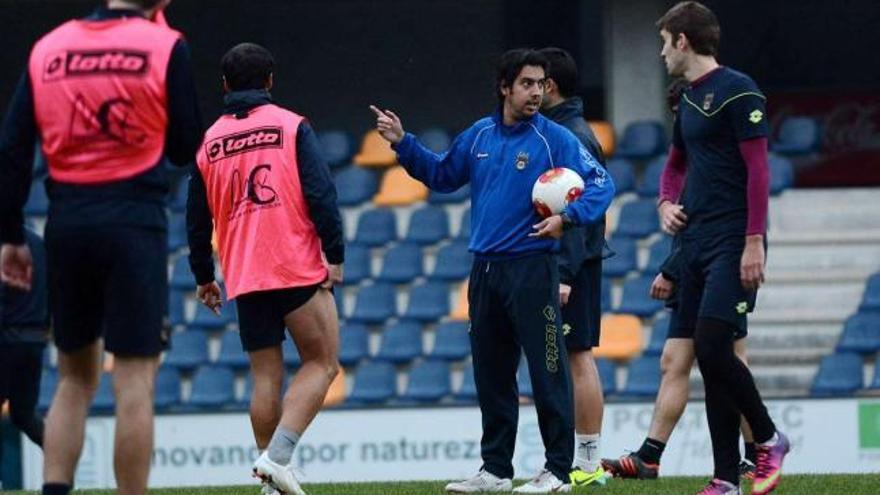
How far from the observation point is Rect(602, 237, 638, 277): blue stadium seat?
53.2ft

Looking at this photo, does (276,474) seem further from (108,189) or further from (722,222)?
(722,222)

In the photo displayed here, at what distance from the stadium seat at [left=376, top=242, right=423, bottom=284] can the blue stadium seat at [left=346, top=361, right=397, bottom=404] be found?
3.67 ft

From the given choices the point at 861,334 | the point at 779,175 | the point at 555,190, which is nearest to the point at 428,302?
the point at 779,175

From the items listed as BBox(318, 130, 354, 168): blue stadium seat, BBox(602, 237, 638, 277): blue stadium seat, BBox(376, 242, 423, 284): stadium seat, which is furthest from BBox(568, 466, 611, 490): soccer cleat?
BBox(318, 130, 354, 168): blue stadium seat

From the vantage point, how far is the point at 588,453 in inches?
358

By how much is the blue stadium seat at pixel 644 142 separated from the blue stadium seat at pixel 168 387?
4.15 metres

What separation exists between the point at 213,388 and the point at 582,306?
688 cm

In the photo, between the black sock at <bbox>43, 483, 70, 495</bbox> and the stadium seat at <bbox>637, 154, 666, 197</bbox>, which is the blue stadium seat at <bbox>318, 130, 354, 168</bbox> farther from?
the black sock at <bbox>43, 483, 70, 495</bbox>

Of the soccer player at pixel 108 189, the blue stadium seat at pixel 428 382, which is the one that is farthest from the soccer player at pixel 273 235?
the blue stadium seat at pixel 428 382

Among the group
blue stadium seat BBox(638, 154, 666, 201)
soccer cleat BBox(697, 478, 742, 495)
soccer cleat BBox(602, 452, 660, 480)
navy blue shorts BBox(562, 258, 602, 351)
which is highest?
blue stadium seat BBox(638, 154, 666, 201)

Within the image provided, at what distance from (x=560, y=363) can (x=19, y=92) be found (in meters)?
2.70

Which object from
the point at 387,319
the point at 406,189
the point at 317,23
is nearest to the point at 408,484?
the point at 387,319

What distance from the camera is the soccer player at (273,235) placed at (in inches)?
309

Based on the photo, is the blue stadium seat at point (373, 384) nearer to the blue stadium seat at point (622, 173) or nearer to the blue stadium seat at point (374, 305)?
the blue stadium seat at point (374, 305)
